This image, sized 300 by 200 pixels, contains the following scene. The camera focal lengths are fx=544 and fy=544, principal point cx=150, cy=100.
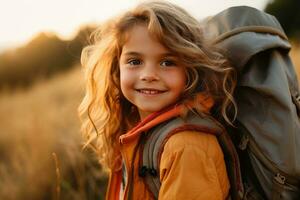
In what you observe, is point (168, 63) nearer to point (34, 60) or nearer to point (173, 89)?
point (173, 89)

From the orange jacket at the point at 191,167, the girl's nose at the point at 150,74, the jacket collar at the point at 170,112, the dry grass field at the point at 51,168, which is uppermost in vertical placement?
the girl's nose at the point at 150,74

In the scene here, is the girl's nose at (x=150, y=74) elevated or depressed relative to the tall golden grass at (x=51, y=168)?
elevated

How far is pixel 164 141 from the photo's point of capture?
2.45 meters

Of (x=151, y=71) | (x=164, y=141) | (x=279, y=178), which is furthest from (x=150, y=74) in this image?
(x=279, y=178)

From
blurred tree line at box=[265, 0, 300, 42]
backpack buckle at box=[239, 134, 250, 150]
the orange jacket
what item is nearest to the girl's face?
the orange jacket

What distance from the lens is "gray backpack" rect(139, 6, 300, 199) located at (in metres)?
2.39

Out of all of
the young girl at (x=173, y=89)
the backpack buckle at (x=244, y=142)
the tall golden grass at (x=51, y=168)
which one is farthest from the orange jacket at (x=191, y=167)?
the tall golden grass at (x=51, y=168)

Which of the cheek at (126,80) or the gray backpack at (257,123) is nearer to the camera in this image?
the gray backpack at (257,123)

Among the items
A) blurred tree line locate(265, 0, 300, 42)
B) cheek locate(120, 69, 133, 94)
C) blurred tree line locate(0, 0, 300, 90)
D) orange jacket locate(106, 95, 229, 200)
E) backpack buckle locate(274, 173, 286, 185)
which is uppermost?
cheek locate(120, 69, 133, 94)

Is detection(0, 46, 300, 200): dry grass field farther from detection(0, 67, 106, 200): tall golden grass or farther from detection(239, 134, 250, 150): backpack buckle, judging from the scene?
detection(239, 134, 250, 150): backpack buckle

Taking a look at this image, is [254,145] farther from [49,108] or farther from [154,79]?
[49,108]

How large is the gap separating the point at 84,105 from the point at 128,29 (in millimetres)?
746

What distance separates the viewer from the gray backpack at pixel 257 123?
94.0 inches

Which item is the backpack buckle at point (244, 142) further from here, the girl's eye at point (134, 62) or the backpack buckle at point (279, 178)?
the girl's eye at point (134, 62)
